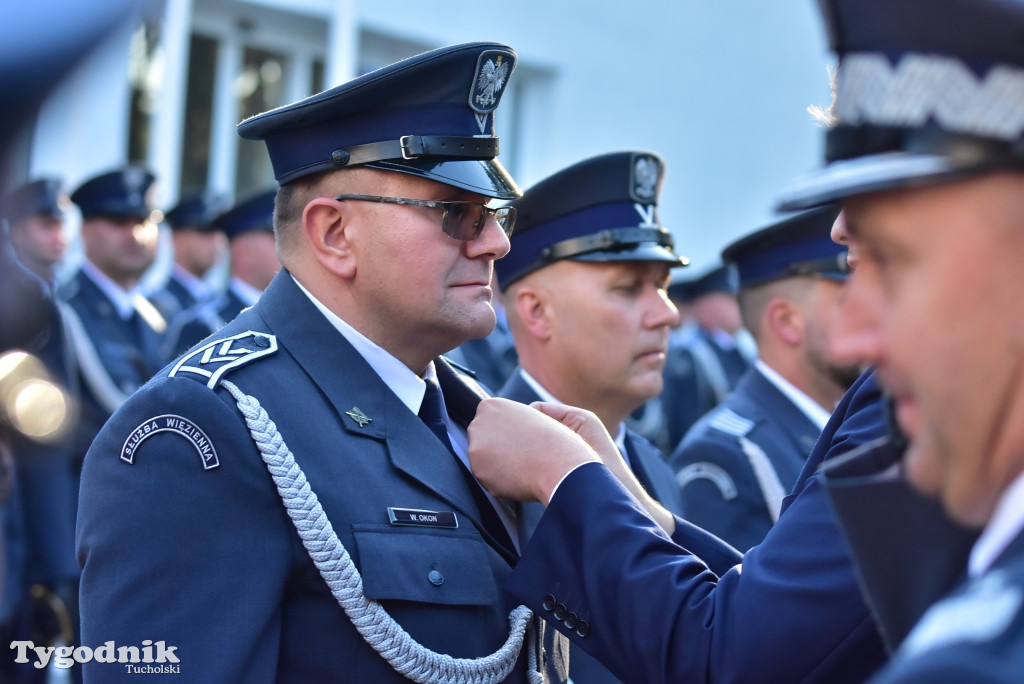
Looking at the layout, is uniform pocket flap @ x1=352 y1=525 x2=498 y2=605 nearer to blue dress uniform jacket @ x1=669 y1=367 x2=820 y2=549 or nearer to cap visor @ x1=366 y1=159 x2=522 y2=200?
cap visor @ x1=366 y1=159 x2=522 y2=200

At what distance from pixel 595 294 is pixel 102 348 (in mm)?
3588

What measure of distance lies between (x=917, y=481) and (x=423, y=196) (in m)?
1.35

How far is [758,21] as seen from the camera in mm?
13641

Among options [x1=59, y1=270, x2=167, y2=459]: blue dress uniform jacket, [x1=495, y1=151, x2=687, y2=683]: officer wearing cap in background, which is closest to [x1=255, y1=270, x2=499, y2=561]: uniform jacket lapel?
[x1=495, y1=151, x2=687, y2=683]: officer wearing cap in background

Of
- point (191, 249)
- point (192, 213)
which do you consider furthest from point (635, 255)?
point (191, 249)

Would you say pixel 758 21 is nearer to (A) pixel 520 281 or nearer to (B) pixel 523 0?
(B) pixel 523 0

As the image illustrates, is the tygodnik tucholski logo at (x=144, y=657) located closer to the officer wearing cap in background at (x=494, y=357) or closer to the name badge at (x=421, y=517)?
the name badge at (x=421, y=517)

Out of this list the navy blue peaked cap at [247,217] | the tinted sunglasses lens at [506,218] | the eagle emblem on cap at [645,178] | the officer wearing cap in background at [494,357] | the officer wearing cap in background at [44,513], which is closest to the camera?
the tinted sunglasses lens at [506,218]

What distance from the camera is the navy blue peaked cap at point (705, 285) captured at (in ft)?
41.4

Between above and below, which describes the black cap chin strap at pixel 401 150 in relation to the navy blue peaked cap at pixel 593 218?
above

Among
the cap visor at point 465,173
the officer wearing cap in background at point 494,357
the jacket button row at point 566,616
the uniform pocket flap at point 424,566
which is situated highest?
the cap visor at point 465,173

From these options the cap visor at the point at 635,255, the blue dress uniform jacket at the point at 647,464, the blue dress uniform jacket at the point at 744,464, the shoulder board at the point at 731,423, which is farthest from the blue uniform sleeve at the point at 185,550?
the shoulder board at the point at 731,423

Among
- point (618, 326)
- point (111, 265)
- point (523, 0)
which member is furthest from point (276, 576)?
point (523, 0)

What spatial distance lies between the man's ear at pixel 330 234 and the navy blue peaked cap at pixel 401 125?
0.08 meters
